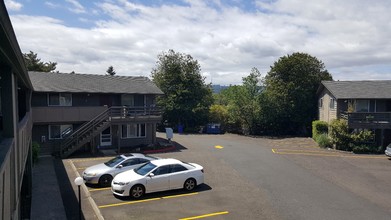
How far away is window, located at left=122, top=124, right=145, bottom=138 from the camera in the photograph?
29.8 m

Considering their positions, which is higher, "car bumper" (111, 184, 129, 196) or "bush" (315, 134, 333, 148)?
"bush" (315, 134, 333, 148)

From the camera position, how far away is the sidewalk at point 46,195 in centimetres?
1337

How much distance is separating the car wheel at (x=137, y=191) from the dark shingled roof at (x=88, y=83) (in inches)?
561

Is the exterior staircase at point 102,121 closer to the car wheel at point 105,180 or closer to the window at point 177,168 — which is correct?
the car wheel at point 105,180

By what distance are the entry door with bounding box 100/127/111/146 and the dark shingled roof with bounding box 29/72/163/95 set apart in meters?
3.48

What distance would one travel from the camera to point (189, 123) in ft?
145

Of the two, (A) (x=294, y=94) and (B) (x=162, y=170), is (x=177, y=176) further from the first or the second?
(A) (x=294, y=94)

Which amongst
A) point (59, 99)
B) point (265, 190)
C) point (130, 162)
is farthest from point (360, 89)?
point (59, 99)

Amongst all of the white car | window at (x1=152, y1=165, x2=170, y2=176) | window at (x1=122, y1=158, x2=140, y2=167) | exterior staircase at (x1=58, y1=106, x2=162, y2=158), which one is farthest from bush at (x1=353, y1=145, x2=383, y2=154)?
window at (x1=122, y1=158, x2=140, y2=167)

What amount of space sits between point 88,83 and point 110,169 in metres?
13.9

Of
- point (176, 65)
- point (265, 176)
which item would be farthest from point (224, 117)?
point (265, 176)

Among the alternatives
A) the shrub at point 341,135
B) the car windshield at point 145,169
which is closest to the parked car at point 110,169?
the car windshield at point 145,169

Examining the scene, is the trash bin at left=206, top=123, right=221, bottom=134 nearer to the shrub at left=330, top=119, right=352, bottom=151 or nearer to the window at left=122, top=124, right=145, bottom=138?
the window at left=122, top=124, right=145, bottom=138

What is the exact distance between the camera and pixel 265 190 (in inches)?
665
